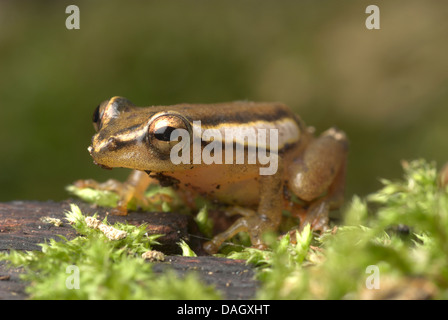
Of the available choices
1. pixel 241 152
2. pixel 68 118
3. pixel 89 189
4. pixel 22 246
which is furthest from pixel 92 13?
pixel 22 246

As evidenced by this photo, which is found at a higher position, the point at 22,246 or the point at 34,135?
the point at 34,135

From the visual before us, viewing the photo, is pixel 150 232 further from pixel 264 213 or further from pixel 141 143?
pixel 264 213

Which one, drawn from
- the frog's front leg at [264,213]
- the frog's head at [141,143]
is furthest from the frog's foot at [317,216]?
the frog's head at [141,143]

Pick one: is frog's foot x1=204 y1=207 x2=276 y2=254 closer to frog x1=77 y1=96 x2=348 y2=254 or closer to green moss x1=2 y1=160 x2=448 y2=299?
frog x1=77 y1=96 x2=348 y2=254

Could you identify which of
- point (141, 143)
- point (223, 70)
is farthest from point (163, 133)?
point (223, 70)

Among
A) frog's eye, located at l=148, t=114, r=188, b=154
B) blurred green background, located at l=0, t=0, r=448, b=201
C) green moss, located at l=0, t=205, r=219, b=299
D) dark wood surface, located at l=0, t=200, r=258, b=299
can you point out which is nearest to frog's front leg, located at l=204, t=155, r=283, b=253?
dark wood surface, located at l=0, t=200, r=258, b=299
